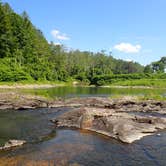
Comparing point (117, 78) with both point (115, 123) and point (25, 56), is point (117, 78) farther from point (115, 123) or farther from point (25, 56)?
point (115, 123)

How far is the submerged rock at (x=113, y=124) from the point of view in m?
21.1

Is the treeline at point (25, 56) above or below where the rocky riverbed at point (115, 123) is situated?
above

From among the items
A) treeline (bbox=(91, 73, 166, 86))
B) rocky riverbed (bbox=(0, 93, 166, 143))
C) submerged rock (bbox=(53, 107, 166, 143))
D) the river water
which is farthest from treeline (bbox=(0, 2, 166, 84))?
the river water

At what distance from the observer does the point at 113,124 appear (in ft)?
74.9

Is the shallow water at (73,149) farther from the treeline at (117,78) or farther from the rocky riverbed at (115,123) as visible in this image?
the treeline at (117,78)

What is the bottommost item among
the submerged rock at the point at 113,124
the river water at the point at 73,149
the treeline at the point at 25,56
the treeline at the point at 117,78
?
the river water at the point at 73,149

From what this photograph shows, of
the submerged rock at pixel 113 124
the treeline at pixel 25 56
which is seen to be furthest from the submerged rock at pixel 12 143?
the treeline at pixel 25 56

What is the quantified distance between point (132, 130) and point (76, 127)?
5.80 m

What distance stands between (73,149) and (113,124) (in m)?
6.49

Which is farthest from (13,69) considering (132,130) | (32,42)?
(132,130)

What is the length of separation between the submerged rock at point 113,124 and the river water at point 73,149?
845mm

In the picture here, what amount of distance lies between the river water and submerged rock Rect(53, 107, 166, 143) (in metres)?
0.84

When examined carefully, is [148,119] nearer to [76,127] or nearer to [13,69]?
[76,127]

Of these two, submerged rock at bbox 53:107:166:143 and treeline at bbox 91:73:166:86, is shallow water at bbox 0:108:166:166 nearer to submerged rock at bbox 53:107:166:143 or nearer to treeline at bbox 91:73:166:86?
submerged rock at bbox 53:107:166:143
